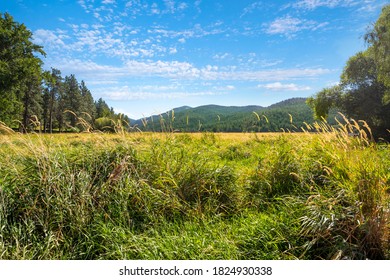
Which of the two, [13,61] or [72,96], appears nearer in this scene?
[13,61]

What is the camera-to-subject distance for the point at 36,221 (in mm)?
3656

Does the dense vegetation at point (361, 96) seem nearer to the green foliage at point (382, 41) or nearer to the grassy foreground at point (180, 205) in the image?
the green foliage at point (382, 41)

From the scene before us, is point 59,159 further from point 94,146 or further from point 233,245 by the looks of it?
point 233,245

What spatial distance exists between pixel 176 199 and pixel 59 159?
2.25 metres

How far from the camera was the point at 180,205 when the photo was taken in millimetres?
4035

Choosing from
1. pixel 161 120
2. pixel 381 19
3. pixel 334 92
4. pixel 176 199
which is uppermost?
pixel 381 19

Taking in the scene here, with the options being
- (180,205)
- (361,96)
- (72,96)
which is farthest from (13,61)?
(72,96)

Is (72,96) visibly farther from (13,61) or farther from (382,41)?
(382,41)

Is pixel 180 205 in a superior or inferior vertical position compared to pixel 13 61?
→ inferior

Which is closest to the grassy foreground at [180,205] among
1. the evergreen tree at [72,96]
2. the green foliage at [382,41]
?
the green foliage at [382,41]

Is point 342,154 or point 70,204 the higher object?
point 342,154

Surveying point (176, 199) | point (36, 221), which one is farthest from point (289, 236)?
point (36, 221)

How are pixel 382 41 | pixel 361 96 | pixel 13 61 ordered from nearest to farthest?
1. pixel 382 41
2. pixel 13 61
3. pixel 361 96
